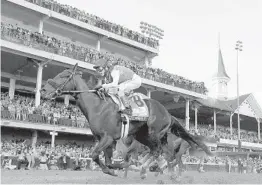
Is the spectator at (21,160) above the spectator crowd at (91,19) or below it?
below

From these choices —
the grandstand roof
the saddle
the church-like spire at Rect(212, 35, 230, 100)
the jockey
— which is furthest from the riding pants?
the church-like spire at Rect(212, 35, 230, 100)

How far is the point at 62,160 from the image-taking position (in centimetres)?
1995

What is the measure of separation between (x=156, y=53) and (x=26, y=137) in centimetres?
1620

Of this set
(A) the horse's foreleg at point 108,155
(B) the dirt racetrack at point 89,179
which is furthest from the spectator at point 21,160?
(A) the horse's foreleg at point 108,155


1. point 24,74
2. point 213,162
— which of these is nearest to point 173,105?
point 213,162

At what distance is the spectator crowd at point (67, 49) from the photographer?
23.4m

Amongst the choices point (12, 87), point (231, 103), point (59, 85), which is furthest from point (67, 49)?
point (231, 103)

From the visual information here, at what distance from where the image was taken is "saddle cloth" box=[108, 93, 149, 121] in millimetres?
8734

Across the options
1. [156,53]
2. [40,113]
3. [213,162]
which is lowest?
[213,162]

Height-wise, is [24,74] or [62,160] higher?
[24,74]

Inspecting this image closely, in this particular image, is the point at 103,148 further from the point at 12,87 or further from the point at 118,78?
the point at 12,87

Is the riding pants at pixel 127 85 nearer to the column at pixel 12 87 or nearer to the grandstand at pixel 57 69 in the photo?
the grandstand at pixel 57 69

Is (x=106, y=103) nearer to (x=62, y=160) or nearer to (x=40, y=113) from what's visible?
(x=62, y=160)

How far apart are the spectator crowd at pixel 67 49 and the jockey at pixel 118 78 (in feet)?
29.2
